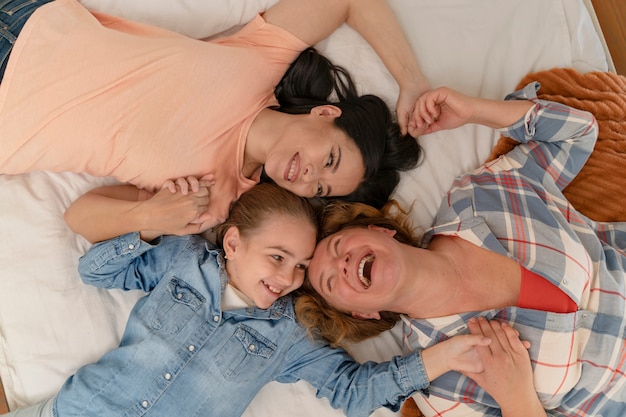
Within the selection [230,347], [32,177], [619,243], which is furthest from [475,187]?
[32,177]

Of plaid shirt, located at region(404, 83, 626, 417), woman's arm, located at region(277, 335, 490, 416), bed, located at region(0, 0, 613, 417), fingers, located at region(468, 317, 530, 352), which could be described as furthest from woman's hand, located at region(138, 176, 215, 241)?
fingers, located at region(468, 317, 530, 352)

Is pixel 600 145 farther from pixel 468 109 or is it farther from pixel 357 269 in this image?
pixel 357 269

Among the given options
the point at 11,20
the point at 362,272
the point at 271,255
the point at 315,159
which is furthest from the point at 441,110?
the point at 11,20

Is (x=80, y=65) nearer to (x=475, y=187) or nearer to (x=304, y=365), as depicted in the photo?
→ (x=304, y=365)

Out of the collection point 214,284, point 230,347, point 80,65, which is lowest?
point 230,347

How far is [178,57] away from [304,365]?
978 millimetres

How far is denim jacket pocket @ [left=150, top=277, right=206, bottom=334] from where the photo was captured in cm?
168

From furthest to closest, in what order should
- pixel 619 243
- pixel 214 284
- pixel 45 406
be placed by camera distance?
pixel 619 243 → pixel 214 284 → pixel 45 406

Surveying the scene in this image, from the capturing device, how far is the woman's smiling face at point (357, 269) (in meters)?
1.59

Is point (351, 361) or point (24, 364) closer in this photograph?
point (24, 364)

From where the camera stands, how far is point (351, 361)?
1.81 meters

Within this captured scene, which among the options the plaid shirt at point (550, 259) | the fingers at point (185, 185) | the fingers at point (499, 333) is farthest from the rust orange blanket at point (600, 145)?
the fingers at point (185, 185)

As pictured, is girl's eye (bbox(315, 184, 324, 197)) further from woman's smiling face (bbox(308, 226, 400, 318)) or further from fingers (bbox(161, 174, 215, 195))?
fingers (bbox(161, 174, 215, 195))

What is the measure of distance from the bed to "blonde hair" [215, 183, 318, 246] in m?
0.39
